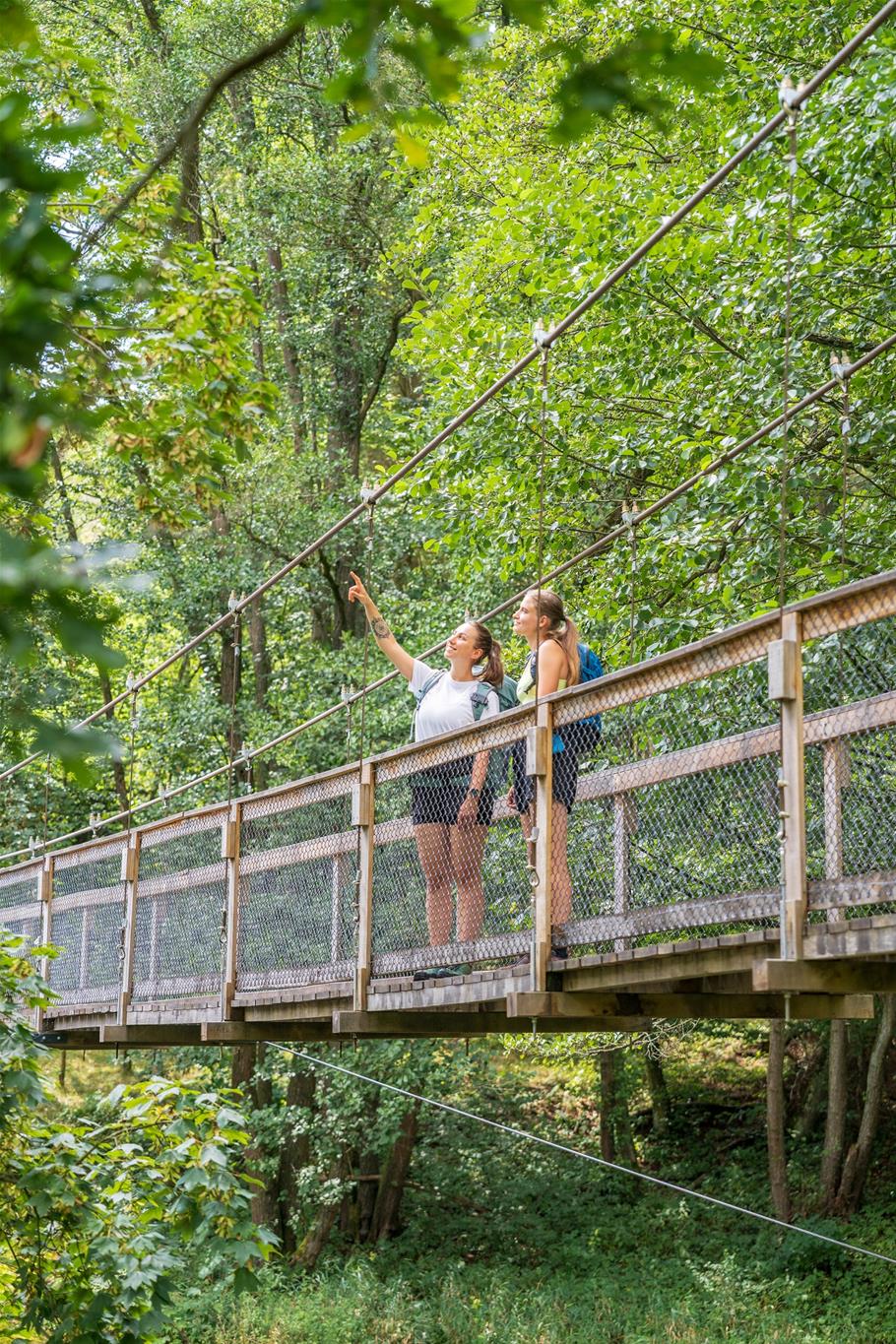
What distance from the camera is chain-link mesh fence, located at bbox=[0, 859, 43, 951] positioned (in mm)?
8914

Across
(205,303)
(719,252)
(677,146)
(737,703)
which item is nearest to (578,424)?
(719,252)

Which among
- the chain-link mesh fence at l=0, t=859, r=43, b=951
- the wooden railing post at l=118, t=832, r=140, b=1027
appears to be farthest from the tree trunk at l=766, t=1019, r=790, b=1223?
the wooden railing post at l=118, t=832, r=140, b=1027

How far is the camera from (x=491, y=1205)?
568 inches

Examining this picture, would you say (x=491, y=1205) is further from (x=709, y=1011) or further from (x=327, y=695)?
(x=709, y=1011)

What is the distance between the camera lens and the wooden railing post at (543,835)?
4500 millimetres

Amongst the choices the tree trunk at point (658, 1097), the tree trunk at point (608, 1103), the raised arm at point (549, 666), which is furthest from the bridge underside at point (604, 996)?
the tree trunk at point (658, 1097)

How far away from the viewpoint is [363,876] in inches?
217

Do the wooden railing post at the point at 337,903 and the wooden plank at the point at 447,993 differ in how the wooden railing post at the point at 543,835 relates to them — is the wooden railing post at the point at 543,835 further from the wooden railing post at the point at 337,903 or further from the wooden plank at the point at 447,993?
the wooden railing post at the point at 337,903

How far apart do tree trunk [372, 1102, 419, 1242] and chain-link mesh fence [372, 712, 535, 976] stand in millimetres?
9700

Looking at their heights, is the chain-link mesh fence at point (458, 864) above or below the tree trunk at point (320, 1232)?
above

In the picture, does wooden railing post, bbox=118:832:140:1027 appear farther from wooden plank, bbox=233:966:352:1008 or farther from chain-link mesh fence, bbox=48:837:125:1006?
wooden plank, bbox=233:966:352:1008

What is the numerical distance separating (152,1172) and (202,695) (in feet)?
30.4

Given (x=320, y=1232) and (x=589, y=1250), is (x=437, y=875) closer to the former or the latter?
(x=589, y=1250)

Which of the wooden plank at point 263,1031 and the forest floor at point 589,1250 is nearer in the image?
the wooden plank at point 263,1031
